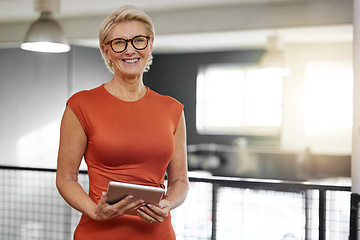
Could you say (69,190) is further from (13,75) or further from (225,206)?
(13,75)

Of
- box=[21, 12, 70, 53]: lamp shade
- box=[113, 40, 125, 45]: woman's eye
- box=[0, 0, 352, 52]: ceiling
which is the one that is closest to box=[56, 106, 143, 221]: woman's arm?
box=[113, 40, 125, 45]: woman's eye

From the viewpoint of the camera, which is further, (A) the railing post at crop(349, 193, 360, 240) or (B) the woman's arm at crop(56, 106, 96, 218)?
(A) the railing post at crop(349, 193, 360, 240)

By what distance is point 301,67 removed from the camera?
8422mm

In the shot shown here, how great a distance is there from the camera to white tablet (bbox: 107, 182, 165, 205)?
1.12 meters

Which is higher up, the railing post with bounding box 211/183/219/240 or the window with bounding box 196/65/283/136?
the window with bounding box 196/65/283/136

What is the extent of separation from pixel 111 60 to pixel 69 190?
38 cm

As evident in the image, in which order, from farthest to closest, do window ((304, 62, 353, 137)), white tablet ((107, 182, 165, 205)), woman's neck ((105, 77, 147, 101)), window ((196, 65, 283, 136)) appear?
window ((196, 65, 283, 136)) < window ((304, 62, 353, 137)) < woman's neck ((105, 77, 147, 101)) < white tablet ((107, 182, 165, 205))

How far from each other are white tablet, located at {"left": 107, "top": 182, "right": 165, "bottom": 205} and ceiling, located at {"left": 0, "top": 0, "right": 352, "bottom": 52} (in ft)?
12.1

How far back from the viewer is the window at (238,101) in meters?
8.88

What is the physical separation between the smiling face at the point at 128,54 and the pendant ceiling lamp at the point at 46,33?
250 centimetres

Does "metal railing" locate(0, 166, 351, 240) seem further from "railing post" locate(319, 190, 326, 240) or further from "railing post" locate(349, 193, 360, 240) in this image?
"railing post" locate(349, 193, 360, 240)

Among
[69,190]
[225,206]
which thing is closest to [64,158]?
[69,190]

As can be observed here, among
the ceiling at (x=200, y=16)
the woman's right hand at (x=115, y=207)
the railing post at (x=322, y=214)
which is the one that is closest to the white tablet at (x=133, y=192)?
the woman's right hand at (x=115, y=207)

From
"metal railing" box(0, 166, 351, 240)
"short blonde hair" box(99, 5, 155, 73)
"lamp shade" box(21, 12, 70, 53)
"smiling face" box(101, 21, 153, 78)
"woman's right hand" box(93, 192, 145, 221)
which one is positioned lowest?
"metal railing" box(0, 166, 351, 240)
